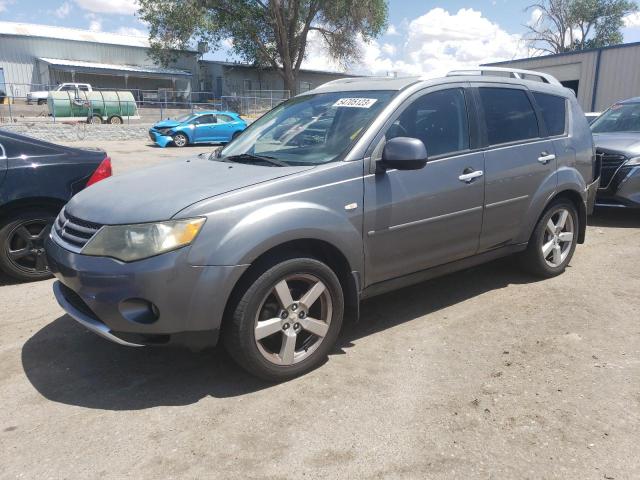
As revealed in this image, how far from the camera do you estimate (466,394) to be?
314 cm

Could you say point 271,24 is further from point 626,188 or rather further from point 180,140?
point 626,188

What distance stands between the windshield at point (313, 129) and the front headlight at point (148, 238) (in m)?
0.98

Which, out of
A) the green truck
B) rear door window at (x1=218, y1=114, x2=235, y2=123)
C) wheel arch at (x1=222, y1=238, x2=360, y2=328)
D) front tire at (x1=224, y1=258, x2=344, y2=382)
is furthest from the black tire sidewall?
the green truck

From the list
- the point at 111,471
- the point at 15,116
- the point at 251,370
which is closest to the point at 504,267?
the point at 251,370

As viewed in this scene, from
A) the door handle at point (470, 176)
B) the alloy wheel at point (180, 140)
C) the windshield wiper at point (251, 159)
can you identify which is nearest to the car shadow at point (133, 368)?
the door handle at point (470, 176)

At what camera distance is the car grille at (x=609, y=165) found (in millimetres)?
7207

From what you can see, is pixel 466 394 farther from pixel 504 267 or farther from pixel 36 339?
pixel 36 339

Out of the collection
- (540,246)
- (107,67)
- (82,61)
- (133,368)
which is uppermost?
(82,61)

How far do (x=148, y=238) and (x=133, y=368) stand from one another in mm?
1067

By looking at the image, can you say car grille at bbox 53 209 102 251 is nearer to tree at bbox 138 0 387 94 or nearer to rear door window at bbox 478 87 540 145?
rear door window at bbox 478 87 540 145

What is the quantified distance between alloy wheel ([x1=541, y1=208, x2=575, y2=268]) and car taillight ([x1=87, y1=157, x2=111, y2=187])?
4305mm

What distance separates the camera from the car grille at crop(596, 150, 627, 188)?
721 cm

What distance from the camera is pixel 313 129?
3.93 meters

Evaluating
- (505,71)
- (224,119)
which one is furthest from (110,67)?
(505,71)
